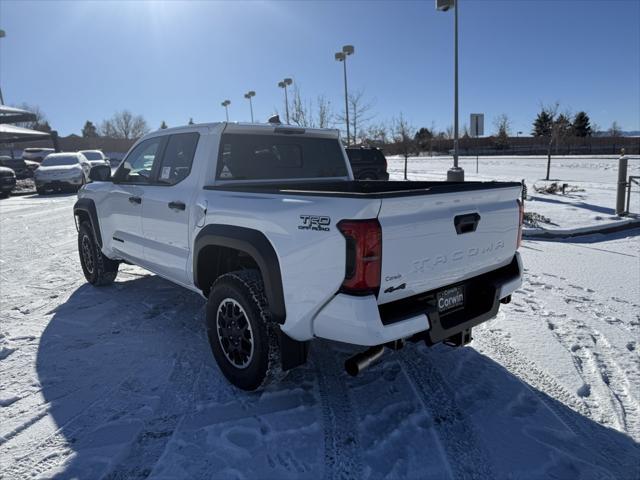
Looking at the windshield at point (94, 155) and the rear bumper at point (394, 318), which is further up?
the windshield at point (94, 155)

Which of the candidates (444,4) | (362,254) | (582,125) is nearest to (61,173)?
(444,4)

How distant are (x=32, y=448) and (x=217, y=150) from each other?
7.90 feet

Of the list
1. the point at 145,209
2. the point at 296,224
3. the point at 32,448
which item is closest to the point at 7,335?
the point at 145,209

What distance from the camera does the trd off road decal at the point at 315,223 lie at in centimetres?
249

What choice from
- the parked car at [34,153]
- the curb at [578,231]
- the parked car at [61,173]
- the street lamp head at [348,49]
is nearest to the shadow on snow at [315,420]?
the curb at [578,231]

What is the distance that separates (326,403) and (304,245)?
122 cm

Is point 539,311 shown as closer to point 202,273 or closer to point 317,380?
point 317,380

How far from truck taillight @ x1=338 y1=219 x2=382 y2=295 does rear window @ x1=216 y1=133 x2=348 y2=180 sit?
5.78 feet

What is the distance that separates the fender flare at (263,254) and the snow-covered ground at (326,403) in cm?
77

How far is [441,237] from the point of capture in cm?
271

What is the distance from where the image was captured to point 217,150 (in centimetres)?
375

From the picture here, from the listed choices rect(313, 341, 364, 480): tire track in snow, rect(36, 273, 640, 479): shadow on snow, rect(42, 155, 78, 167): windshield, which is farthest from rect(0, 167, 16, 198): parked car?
rect(313, 341, 364, 480): tire track in snow

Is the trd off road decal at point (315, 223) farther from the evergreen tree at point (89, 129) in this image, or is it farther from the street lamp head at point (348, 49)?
the evergreen tree at point (89, 129)

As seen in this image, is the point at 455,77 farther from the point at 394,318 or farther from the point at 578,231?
the point at 394,318
